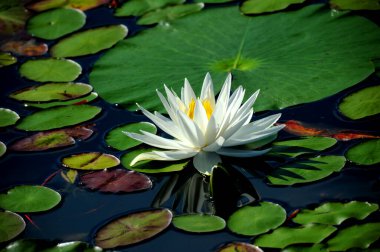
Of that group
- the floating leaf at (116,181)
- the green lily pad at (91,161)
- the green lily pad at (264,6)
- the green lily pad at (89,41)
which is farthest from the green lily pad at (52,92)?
the green lily pad at (264,6)

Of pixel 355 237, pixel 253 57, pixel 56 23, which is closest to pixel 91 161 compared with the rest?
pixel 253 57

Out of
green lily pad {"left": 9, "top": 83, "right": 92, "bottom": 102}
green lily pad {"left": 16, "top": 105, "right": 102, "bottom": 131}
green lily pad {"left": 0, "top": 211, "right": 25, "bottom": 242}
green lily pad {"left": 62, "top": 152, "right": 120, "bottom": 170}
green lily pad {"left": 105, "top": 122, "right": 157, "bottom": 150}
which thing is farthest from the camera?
green lily pad {"left": 9, "top": 83, "right": 92, "bottom": 102}

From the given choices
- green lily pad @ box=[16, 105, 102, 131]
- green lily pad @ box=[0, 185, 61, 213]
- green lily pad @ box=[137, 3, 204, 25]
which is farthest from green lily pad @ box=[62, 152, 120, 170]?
green lily pad @ box=[137, 3, 204, 25]

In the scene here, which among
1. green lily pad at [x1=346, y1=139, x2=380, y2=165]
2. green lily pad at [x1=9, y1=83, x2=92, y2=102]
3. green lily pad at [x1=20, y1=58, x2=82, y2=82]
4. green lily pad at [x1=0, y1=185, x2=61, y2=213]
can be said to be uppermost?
green lily pad at [x1=20, y1=58, x2=82, y2=82]

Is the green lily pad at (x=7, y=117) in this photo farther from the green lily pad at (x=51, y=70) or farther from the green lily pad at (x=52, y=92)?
the green lily pad at (x=51, y=70)

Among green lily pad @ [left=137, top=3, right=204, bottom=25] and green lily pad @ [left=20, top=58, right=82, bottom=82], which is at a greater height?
green lily pad @ [left=137, top=3, right=204, bottom=25]

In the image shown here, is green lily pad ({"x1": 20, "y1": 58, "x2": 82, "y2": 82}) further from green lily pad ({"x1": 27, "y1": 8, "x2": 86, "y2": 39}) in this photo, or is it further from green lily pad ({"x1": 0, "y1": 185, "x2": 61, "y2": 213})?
green lily pad ({"x1": 0, "y1": 185, "x2": 61, "y2": 213})

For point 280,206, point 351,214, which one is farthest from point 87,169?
point 351,214
